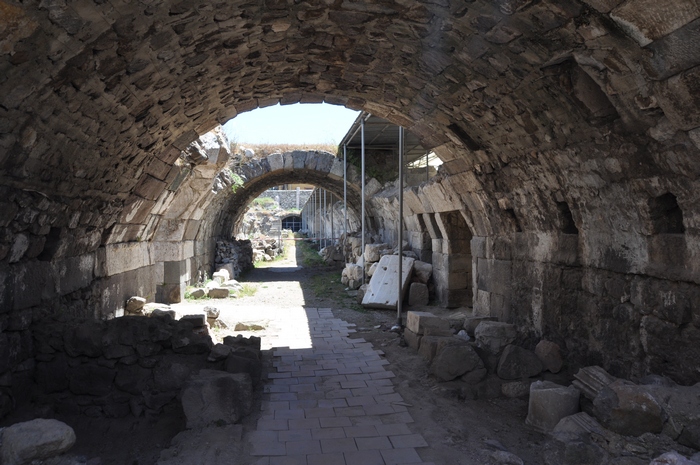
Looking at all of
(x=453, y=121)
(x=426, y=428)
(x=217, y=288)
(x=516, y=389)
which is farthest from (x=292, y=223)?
(x=426, y=428)

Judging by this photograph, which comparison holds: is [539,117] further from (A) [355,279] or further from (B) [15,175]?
(A) [355,279]

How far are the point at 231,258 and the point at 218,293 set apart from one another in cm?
463

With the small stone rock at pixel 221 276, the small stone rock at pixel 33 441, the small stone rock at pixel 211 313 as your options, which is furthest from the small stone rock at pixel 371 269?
the small stone rock at pixel 33 441

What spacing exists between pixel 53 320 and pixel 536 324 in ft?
16.4

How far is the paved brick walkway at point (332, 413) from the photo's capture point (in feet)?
12.6

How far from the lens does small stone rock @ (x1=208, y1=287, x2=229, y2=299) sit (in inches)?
455

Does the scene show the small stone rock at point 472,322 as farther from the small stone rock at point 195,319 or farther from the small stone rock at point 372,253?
the small stone rock at point 372,253

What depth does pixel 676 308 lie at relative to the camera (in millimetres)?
3604

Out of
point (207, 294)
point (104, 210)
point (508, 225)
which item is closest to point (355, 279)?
point (207, 294)

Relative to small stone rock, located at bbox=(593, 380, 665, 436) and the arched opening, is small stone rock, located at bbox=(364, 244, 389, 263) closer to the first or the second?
small stone rock, located at bbox=(593, 380, 665, 436)

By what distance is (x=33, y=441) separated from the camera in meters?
3.03

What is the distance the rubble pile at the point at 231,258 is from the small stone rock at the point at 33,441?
1170 cm

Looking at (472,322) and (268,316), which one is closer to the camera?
(472,322)

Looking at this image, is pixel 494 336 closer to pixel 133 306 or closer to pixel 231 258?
pixel 133 306
